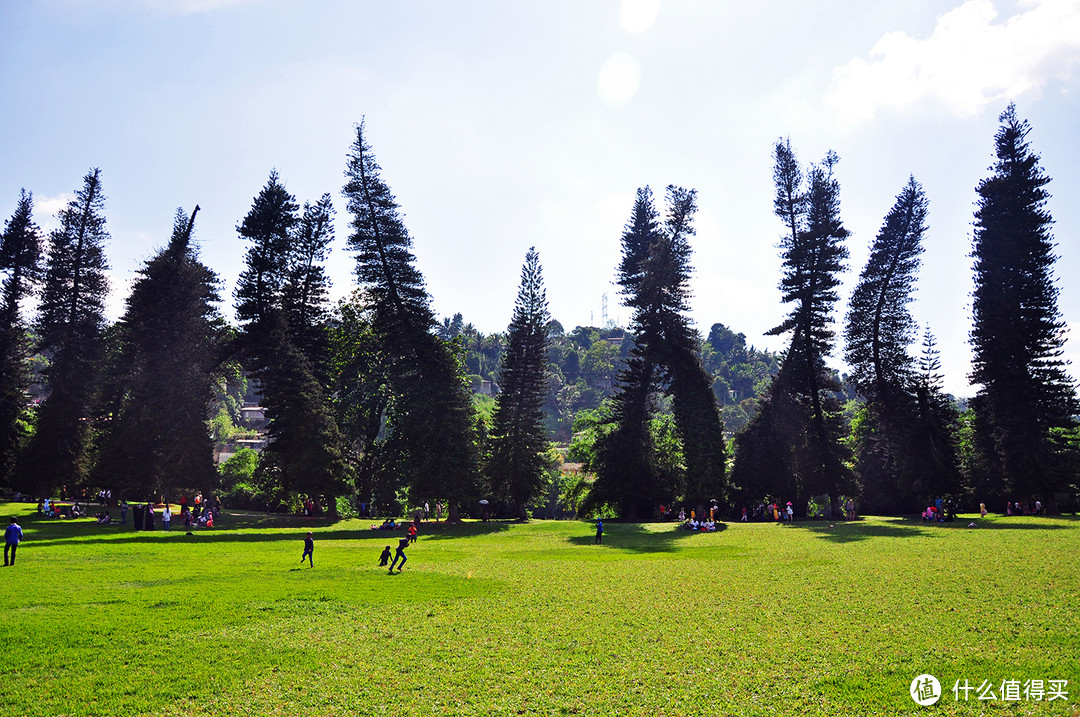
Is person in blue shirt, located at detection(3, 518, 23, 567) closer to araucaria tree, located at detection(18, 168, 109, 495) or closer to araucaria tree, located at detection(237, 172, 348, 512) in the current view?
araucaria tree, located at detection(237, 172, 348, 512)

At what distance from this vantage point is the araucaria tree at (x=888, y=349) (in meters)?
54.3

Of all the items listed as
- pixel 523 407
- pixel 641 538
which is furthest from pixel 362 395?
pixel 641 538

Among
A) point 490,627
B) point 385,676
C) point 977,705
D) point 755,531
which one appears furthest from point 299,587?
point 755,531

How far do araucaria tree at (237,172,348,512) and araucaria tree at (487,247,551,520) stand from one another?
1322cm

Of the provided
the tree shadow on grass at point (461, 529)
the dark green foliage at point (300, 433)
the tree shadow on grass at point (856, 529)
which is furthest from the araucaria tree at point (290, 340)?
the tree shadow on grass at point (856, 529)

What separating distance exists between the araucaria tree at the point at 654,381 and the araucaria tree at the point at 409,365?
12751mm

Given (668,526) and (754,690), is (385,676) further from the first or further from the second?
(668,526)

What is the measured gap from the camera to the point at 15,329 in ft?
174

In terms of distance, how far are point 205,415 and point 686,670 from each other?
151 feet

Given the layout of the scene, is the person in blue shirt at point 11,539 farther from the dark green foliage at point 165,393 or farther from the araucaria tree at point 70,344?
the araucaria tree at point 70,344

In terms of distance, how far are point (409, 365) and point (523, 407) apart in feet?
37.8

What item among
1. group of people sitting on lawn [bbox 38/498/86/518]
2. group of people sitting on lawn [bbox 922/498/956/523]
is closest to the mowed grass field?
group of people sitting on lawn [bbox 38/498/86/518]

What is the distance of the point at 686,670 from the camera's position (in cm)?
1235

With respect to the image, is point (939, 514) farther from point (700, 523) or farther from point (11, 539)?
point (11, 539)
